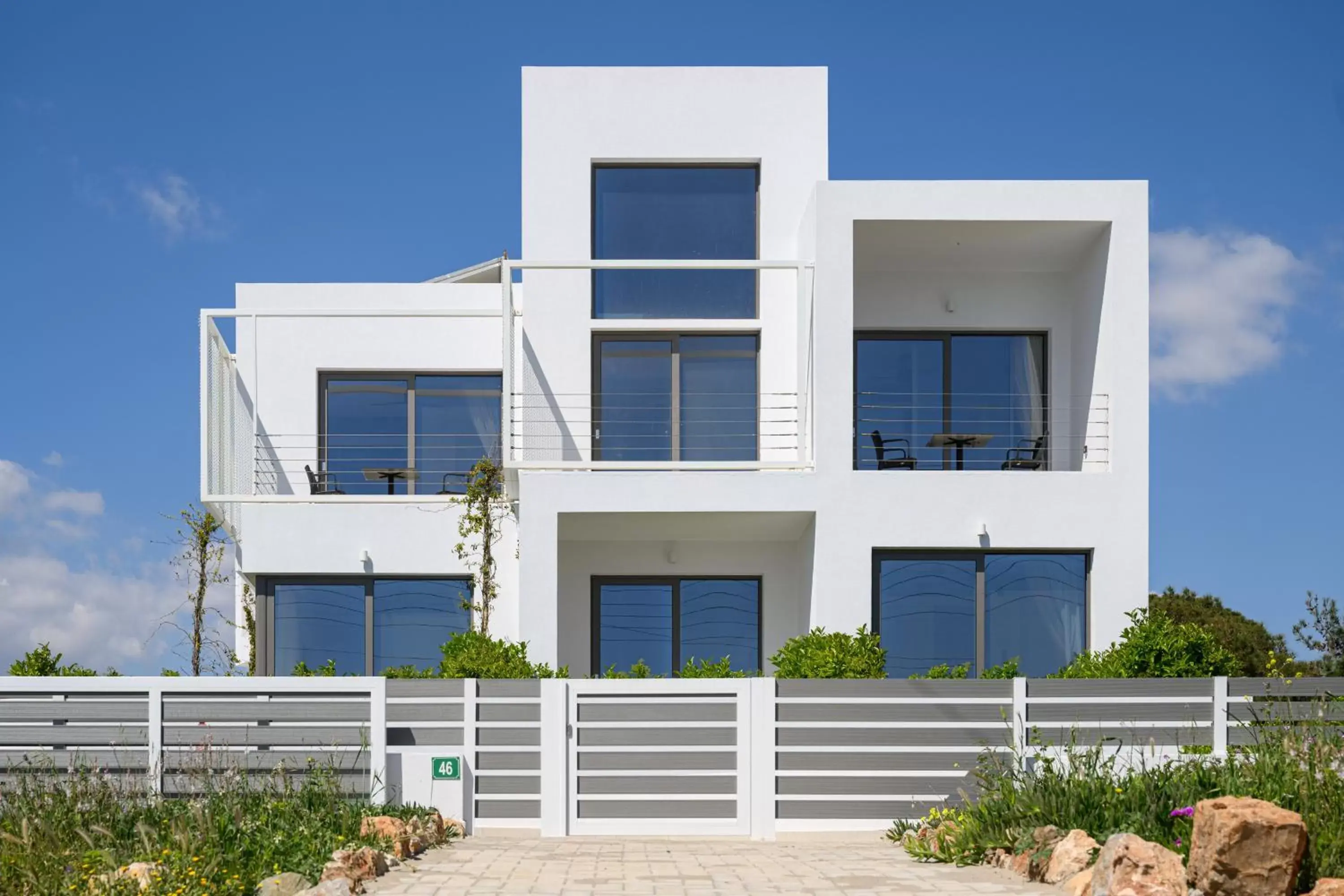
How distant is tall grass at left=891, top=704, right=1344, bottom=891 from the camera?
28.7 ft

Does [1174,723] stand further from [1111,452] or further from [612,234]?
[612,234]

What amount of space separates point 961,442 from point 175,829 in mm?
10856

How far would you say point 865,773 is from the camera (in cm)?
1334

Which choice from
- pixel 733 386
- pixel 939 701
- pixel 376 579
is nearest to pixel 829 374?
pixel 733 386

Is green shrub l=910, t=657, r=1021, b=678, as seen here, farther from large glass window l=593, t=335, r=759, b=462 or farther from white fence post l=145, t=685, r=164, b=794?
white fence post l=145, t=685, r=164, b=794

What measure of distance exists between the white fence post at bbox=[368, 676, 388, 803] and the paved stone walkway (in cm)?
98

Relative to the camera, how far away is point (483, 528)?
1759cm

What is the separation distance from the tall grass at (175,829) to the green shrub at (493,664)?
6.63 feet

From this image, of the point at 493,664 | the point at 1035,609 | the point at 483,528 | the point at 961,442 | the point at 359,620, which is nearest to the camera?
the point at 493,664

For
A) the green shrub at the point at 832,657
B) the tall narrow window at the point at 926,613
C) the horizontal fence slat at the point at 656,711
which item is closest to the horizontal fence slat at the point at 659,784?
the horizontal fence slat at the point at 656,711

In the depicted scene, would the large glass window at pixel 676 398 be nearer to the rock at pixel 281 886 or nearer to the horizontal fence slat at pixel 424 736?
the horizontal fence slat at pixel 424 736

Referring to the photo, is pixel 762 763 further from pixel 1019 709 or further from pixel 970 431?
pixel 970 431

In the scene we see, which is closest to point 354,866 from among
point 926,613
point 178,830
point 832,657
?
point 178,830

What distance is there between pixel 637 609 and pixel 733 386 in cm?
326
